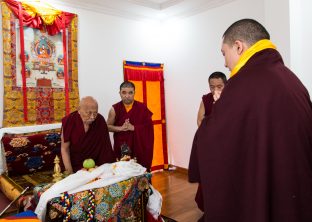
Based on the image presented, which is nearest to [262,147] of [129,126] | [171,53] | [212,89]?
[212,89]

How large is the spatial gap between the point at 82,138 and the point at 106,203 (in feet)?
2.75

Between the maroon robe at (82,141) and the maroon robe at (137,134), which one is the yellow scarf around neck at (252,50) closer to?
the maroon robe at (82,141)

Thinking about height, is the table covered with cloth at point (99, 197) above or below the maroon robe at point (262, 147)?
below

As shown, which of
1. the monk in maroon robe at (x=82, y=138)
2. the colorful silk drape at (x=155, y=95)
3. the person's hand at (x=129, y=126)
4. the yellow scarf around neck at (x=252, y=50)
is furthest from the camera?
the colorful silk drape at (x=155, y=95)

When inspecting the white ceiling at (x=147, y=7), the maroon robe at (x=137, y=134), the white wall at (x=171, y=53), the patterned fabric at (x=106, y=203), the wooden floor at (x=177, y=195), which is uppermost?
the white ceiling at (x=147, y=7)

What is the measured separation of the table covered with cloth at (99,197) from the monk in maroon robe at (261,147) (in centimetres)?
83

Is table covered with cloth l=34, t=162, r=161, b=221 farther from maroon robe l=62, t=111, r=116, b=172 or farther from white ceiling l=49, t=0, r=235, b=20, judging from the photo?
white ceiling l=49, t=0, r=235, b=20

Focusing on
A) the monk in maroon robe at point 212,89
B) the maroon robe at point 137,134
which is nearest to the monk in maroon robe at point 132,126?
the maroon robe at point 137,134

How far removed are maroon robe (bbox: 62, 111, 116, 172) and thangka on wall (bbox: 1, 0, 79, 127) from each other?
120cm

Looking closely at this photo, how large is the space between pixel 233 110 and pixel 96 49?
10.8 feet

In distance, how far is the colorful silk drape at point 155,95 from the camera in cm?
442

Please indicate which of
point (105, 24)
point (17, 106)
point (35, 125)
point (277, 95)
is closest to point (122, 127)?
point (35, 125)

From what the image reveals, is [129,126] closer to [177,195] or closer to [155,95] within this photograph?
[177,195]

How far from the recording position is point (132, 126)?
3.11m
